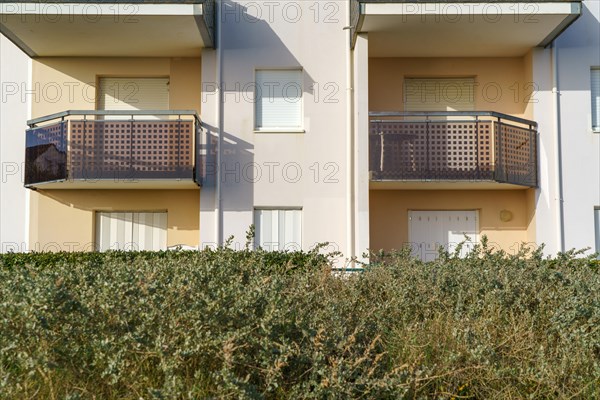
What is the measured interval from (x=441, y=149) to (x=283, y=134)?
11.0ft

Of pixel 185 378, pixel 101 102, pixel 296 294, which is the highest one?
pixel 101 102

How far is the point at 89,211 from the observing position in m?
15.0

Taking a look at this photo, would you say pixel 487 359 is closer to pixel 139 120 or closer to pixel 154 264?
pixel 154 264

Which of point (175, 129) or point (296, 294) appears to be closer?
point (296, 294)

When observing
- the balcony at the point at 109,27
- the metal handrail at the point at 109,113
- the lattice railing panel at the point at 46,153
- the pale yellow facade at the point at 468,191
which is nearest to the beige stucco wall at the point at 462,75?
the pale yellow facade at the point at 468,191

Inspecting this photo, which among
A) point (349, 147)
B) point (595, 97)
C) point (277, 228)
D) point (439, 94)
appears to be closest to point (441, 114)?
point (439, 94)

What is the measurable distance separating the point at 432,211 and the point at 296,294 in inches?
386

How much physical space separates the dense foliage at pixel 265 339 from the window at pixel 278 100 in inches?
324

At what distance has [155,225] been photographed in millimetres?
15266

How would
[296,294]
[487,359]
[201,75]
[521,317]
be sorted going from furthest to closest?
[201,75], [521,317], [296,294], [487,359]

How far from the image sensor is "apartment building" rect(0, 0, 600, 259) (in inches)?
546

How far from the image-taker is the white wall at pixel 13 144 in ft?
49.5

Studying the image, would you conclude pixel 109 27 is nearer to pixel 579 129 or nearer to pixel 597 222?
pixel 579 129

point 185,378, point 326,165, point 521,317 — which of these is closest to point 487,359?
point 521,317
